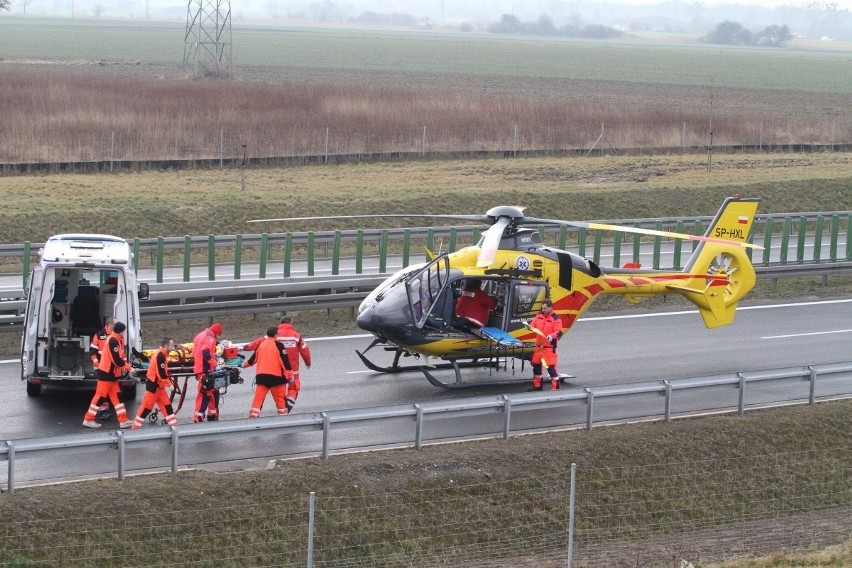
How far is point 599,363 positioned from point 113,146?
71.7 feet

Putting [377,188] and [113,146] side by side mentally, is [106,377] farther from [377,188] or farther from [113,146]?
[113,146]

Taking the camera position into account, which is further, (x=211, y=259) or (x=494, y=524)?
(x=211, y=259)

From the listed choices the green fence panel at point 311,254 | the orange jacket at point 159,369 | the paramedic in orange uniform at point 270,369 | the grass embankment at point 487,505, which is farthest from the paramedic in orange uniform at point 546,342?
the green fence panel at point 311,254

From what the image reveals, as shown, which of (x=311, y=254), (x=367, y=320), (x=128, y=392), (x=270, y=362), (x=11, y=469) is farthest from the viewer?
(x=311, y=254)

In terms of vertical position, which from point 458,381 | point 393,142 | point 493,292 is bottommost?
point 458,381

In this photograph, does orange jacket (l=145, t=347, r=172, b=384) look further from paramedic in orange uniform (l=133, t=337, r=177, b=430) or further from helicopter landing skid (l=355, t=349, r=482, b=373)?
helicopter landing skid (l=355, t=349, r=482, b=373)

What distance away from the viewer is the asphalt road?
15.3m

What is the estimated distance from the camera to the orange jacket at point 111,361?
50.9 feet

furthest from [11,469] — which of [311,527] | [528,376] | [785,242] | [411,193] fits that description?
[411,193]

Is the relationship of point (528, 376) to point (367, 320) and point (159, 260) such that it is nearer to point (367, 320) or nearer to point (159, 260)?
point (367, 320)

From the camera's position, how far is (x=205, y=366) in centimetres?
1559

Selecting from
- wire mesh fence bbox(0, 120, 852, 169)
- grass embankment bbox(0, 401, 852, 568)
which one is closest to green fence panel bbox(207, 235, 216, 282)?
grass embankment bbox(0, 401, 852, 568)

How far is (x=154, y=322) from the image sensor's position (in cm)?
2261

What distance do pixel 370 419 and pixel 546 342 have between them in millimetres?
4109
